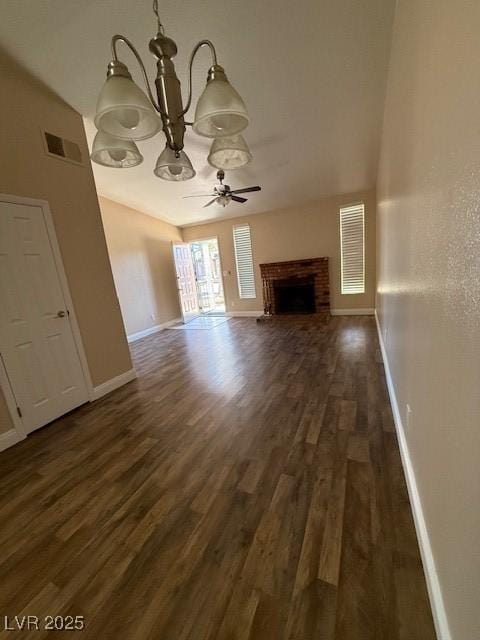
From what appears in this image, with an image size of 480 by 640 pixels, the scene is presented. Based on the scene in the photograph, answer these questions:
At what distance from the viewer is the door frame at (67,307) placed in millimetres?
2271

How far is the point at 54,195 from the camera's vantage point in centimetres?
265

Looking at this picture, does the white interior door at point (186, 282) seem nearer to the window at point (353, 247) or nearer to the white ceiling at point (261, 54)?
the white ceiling at point (261, 54)

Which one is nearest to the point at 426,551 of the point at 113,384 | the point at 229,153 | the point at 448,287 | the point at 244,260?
the point at 448,287

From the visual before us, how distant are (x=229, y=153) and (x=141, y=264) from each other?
194 inches

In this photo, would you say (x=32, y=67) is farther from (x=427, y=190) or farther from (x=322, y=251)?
(x=322, y=251)

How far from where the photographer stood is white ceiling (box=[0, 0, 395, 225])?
1.84 metres

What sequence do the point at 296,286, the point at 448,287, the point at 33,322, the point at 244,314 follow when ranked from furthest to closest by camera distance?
1. the point at 244,314
2. the point at 296,286
3. the point at 33,322
4. the point at 448,287

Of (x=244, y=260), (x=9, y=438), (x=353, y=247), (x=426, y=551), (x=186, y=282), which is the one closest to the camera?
(x=426, y=551)

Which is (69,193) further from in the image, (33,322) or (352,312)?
(352,312)

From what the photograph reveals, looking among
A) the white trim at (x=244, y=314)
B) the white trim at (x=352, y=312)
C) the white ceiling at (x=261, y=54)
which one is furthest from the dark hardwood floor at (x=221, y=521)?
the white trim at (x=244, y=314)

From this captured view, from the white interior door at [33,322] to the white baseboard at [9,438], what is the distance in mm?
82

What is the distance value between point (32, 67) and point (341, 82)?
9.13 feet

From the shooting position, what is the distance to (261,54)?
2.16 metres

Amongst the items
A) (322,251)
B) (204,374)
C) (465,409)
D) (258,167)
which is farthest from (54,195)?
(322,251)
